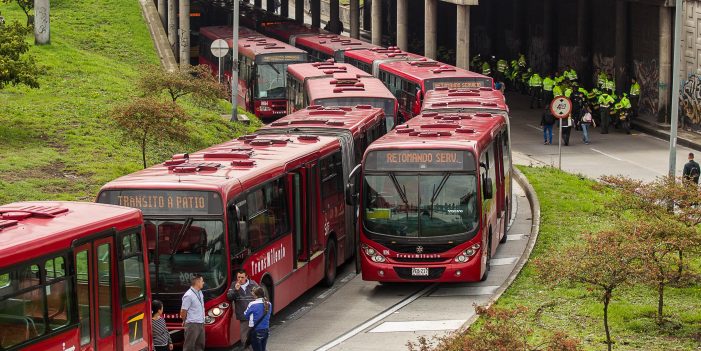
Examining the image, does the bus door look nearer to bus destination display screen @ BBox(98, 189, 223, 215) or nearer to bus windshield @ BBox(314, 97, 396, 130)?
bus destination display screen @ BBox(98, 189, 223, 215)

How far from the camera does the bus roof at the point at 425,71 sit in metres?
38.3

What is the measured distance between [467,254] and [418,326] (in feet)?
7.39

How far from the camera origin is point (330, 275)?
2425 centimetres

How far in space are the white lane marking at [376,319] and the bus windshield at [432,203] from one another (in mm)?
1184

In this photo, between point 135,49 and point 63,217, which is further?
point 135,49

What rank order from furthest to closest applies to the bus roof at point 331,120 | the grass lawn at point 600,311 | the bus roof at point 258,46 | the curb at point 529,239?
the bus roof at point 258,46
the bus roof at point 331,120
the curb at point 529,239
the grass lawn at point 600,311

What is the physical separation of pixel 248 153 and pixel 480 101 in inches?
400

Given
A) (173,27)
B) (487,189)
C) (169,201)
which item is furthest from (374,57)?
(169,201)

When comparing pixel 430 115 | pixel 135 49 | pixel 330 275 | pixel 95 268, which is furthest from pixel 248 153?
pixel 135 49

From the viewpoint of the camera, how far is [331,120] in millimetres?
27219

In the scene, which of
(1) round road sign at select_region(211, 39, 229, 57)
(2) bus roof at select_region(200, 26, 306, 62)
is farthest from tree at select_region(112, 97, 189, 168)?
(2) bus roof at select_region(200, 26, 306, 62)

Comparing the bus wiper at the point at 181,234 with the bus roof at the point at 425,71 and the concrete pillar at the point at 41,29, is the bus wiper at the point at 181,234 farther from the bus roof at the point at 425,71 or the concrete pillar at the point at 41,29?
the concrete pillar at the point at 41,29

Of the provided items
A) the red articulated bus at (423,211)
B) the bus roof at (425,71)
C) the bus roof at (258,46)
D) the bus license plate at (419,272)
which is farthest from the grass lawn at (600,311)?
the bus roof at (258,46)

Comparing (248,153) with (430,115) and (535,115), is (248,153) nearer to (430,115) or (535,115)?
(430,115)
